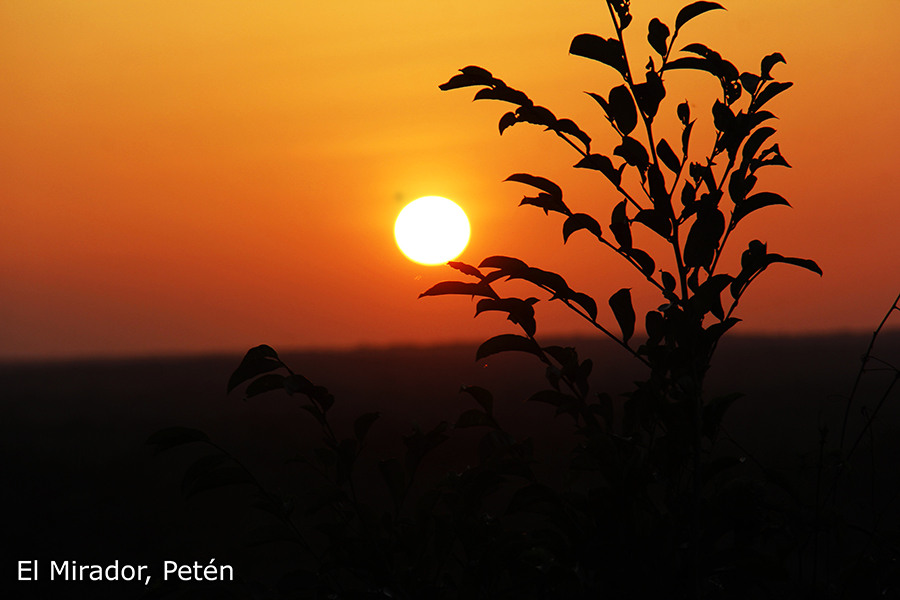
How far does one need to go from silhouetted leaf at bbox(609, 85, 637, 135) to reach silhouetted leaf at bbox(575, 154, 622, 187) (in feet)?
0.29

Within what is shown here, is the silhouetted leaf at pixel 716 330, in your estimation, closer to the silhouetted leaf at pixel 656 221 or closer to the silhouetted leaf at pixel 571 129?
the silhouetted leaf at pixel 656 221

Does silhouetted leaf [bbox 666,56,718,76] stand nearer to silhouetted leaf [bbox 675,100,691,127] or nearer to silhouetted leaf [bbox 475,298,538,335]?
silhouetted leaf [bbox 675,100,691,127]

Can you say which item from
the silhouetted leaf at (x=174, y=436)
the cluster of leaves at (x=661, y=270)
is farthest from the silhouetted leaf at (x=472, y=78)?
the silhouetted leaf at (x=174, y=436)

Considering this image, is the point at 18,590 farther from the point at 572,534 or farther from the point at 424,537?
the point at 572,534

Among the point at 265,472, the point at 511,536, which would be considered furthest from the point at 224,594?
the point at 265,472

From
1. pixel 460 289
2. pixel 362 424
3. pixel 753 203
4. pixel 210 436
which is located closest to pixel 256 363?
pixel 362 424

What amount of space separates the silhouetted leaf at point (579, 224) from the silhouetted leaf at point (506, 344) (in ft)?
0.83

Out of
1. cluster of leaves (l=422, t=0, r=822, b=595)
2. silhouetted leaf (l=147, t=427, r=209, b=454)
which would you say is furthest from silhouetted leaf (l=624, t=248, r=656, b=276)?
silhouetted leaf (l=147, t=427, r=209, b=454)

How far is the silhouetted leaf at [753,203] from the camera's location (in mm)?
1767

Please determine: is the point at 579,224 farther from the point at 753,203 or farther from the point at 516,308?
the point at 753,203

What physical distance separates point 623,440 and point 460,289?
18.4 inches

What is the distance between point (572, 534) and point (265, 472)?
27.7 feet

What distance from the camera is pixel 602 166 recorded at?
1837 millimetres

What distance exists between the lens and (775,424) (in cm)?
1308
